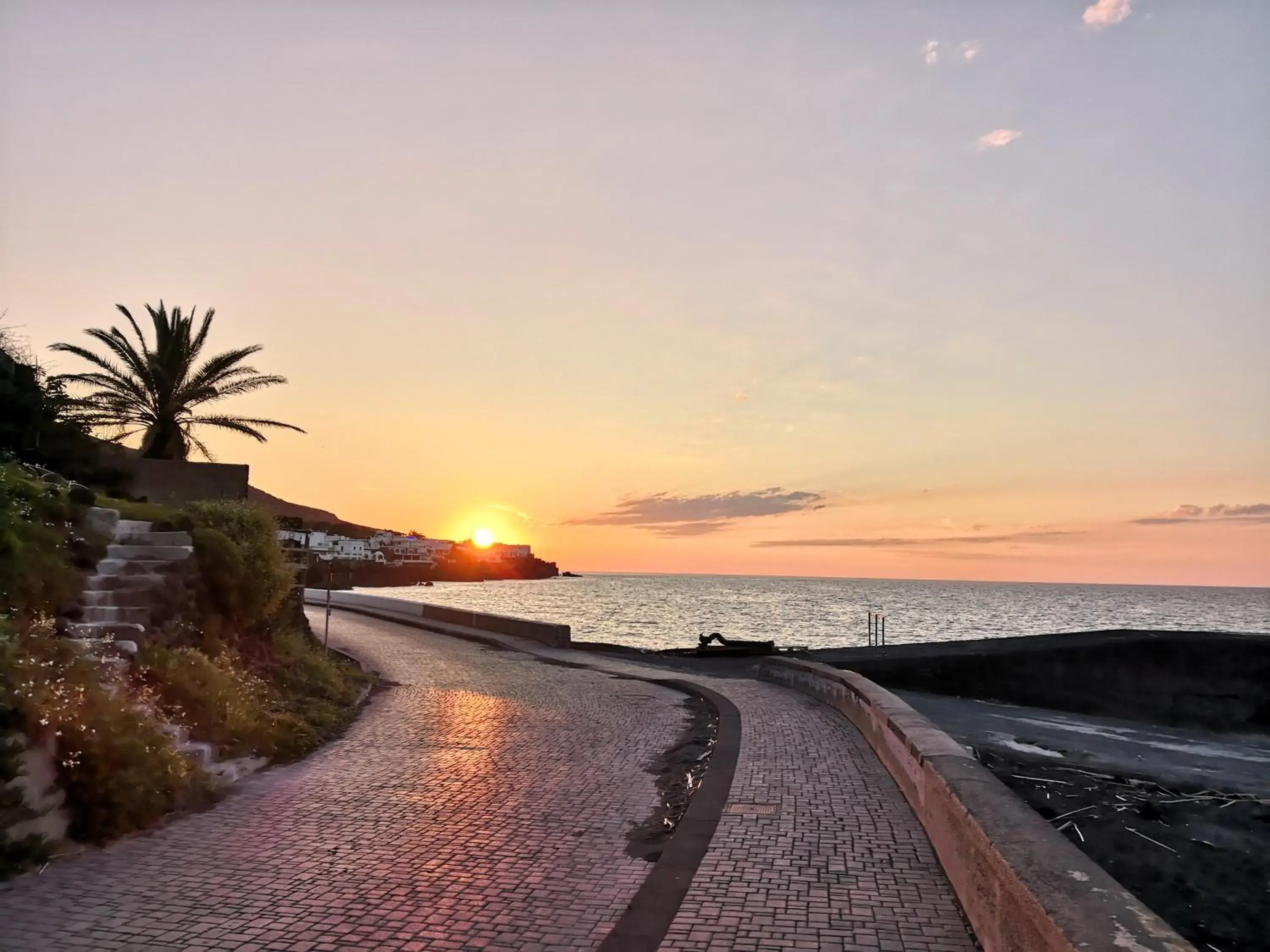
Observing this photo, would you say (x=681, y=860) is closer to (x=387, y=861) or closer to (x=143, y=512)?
(x=387, y=861)

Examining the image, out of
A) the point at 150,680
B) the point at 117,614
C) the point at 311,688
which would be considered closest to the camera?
the point at 150,680

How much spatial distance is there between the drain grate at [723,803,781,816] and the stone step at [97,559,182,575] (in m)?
7.01

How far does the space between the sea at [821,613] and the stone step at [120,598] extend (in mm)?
37024

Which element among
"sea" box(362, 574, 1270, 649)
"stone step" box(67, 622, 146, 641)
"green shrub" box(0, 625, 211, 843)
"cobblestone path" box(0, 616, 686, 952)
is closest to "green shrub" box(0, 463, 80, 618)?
"stone step" box(67, 622, 146, 641)

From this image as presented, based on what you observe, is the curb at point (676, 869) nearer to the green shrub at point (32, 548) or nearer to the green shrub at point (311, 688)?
the green shrub at point (311, 688)

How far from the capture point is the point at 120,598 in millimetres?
9125

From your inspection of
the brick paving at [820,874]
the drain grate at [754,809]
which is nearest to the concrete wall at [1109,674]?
the brick paving at [820,874]

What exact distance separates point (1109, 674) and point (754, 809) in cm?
3037

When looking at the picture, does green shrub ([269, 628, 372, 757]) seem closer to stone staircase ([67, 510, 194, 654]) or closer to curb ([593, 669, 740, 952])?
stone staircase ([67, 510, 194, 654])

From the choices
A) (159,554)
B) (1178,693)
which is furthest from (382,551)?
(159,554)

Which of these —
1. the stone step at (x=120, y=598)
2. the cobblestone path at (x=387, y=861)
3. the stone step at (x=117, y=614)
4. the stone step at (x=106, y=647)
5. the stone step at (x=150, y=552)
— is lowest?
the cobblestone path at (x=387, y=861)

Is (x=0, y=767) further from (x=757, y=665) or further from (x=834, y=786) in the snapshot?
(x=757, y=665)

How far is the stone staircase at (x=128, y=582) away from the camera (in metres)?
8.55

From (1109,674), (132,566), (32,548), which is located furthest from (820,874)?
(1109,674)
